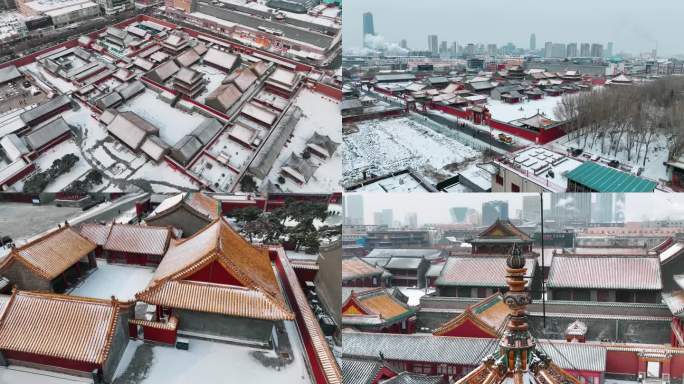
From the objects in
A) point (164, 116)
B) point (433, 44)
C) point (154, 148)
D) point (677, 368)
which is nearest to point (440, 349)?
point (677, 368)

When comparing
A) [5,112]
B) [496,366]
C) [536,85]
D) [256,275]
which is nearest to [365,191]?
[256,275]

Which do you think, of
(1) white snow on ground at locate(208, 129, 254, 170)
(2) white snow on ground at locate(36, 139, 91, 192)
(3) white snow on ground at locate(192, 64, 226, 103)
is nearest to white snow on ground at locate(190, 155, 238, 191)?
(1) white snow on ground at locate(208, 129, 254, 170)

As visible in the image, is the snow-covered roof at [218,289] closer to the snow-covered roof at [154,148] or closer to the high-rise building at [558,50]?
the snow-covered roof at [154,148]

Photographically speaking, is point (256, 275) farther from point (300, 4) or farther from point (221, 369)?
point (300, 4)

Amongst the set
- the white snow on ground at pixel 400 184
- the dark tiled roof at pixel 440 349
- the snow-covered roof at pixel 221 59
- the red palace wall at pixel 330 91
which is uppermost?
the snow-covered roof at pixel 221 59

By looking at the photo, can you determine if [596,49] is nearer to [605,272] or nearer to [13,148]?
[605,272]

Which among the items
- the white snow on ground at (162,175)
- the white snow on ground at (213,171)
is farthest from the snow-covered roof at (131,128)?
the white snow on ground at (213,171)
